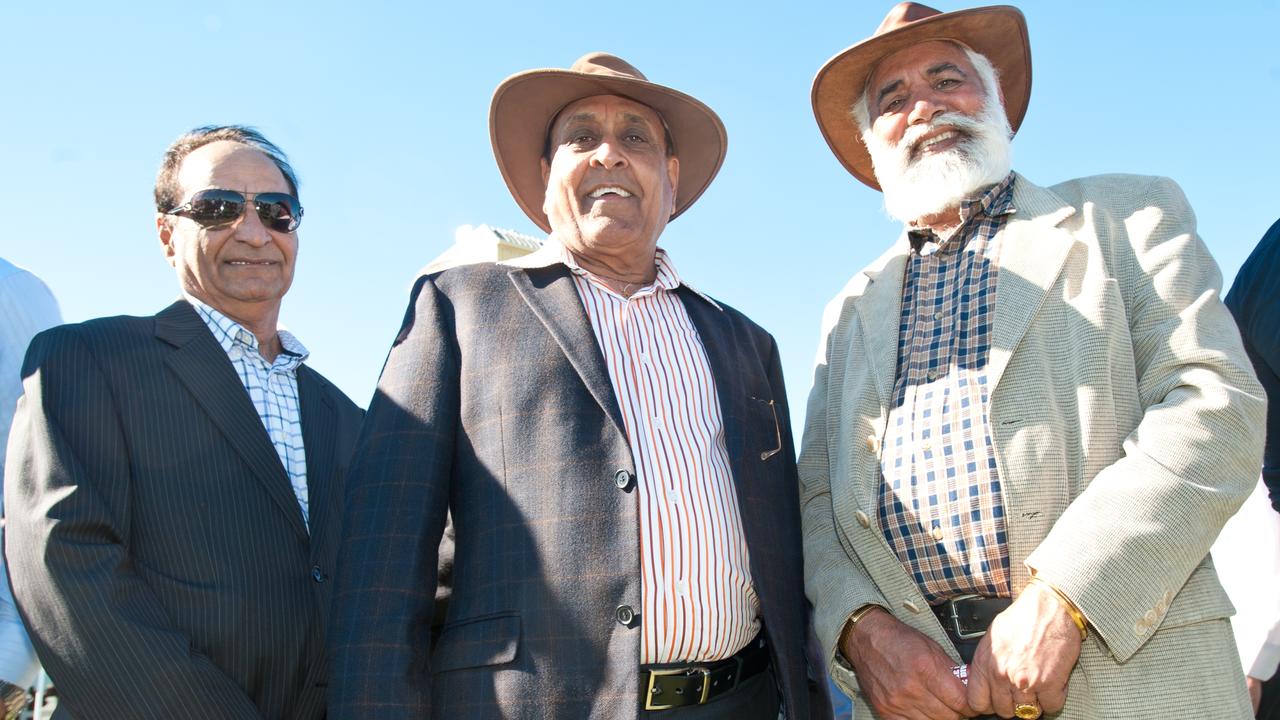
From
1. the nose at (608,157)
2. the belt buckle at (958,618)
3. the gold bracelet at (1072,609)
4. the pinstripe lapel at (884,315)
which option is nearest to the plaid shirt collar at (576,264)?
the nose at (608,157)

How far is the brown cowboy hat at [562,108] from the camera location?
3.55m

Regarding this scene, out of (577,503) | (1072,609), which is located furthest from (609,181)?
(1072,609)

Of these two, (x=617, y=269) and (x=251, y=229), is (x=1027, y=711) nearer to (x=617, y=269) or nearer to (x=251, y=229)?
(x=617, y=269)

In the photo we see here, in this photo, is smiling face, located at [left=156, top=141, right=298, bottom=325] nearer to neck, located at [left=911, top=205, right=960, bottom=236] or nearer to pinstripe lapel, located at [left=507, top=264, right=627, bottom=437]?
pinstripe lapel, located at [left=507, top=264, right=627, bottom=437]

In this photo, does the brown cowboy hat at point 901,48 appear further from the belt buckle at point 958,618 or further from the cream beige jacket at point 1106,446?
the belt buckle at point 958,618

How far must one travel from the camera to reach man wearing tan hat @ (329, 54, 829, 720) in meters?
2.55

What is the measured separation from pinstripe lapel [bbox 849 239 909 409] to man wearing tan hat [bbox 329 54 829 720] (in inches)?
16.3

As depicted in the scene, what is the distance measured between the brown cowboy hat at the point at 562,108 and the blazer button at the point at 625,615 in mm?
1753

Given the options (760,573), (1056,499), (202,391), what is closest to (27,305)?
(202,391)

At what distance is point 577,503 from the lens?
8.77ft

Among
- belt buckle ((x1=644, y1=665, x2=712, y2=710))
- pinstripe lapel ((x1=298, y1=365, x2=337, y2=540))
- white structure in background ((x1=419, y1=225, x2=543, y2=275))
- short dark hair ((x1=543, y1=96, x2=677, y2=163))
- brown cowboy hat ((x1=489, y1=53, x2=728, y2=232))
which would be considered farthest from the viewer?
white structure in background ((x1=419, y1=225, x2=543, y2=275))

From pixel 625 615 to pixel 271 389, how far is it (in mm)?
1587

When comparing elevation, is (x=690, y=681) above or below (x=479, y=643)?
below

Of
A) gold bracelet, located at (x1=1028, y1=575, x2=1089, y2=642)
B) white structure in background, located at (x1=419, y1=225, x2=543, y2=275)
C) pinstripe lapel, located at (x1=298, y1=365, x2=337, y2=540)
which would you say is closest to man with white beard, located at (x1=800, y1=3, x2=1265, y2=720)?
gold bracelet, located at (x1=1028, y1=575, x2=1089, y2=642)
